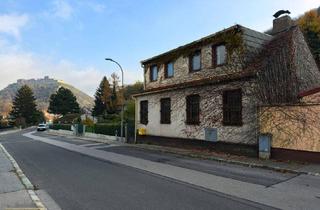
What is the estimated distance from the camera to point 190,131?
21.6m

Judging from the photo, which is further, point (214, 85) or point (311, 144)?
point (214, 85)

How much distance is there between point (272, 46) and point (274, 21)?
11.5 feet

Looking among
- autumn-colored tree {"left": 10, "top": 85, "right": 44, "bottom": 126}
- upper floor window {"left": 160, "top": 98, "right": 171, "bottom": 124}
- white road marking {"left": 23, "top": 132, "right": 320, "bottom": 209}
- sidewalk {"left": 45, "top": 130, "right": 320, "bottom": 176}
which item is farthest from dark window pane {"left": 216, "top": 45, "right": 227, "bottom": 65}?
autumn-colored tree {"left": 10, "top": 85, "right": 44, "bottom": 126}

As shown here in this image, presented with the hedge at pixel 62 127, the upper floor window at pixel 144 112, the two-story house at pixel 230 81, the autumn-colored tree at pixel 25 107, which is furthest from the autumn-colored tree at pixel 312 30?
the autumn-colored tree at pixel 25 107

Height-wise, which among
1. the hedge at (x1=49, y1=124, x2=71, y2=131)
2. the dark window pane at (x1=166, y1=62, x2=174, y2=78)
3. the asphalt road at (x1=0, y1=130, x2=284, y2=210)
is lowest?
the asphalt road at (x1=0, y1=130, x2=284, y2=210)

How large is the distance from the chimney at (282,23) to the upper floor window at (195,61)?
5.02 meters

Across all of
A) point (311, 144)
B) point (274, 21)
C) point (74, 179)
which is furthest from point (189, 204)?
point (274, 21)

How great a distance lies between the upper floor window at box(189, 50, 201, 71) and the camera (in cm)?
2261

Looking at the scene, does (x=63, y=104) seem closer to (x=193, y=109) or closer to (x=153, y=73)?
(x=153, y=73)

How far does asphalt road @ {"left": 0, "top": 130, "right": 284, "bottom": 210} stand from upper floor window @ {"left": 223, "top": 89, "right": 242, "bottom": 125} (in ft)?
21.6

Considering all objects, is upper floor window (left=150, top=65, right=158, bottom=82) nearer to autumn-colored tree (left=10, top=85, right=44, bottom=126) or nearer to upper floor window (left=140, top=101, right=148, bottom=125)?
upper floor window (left=140, top=101, right=148, bottom=125)

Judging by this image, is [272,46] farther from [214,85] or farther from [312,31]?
[312,31]

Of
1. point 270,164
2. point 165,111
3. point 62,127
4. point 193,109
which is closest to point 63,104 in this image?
point 62,127

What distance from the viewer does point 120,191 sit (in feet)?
31.3
